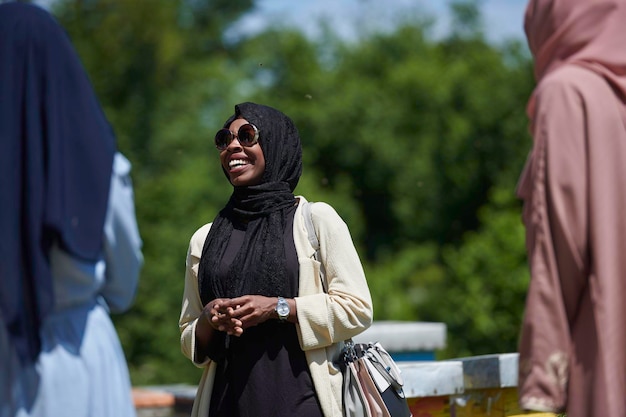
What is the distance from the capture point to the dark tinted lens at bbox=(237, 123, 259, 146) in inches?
150

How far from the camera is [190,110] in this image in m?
26.9

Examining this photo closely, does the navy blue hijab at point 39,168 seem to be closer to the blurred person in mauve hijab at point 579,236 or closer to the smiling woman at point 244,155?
the smiling woman at point 244,155

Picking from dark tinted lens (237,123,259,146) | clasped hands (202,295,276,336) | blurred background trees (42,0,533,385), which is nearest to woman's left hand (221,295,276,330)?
clasped hands (202,295,276,336)

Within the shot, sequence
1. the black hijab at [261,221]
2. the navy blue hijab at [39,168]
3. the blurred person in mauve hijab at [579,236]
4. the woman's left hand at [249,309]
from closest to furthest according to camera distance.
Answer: the blurred person in mauve hijab at [579,236], the navy blue hijab at [39,168], the woman's left hand at [249,309], the black hijab at [261,221]

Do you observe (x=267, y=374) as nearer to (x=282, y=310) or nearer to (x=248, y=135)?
(x=282, y=310)

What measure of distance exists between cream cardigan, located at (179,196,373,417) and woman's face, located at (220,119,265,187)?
20cm

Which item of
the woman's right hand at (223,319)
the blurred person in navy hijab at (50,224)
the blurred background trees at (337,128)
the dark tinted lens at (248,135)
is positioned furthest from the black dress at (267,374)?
the blurred background trees at (337,128)

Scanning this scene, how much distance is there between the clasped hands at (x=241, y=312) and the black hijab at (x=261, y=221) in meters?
0.09

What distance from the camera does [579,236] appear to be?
2674 mm

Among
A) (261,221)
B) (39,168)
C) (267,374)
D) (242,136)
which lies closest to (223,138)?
(242,136)

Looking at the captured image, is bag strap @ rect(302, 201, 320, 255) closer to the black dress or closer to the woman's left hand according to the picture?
the black dress

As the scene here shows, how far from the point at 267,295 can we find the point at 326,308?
21cm

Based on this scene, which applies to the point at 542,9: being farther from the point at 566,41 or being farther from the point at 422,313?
the point at 422,313

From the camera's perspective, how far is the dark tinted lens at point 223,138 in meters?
3.86
